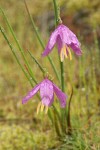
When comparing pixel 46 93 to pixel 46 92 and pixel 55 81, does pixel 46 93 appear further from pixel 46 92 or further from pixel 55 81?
pixel 55 81

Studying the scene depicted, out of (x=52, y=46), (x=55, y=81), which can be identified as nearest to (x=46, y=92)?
(x=52, y=46)

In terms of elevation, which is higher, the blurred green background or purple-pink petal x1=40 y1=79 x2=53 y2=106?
the blurred green background

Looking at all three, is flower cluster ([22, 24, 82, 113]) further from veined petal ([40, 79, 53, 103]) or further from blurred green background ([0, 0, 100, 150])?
blurred green background ([0, 0, 100, 150])

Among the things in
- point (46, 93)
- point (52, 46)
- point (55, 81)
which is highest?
point (55, 81)

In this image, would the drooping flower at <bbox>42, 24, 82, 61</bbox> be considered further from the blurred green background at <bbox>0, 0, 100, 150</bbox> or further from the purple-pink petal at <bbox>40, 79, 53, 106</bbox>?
the blurred green background at <bbox>0, 0, 100, 150</bbox>

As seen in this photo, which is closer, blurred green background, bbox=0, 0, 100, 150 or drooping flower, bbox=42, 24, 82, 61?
drooping flower, bbox=42, 24, 82, 61

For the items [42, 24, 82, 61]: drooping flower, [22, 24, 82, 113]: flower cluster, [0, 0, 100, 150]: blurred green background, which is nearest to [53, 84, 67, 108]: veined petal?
[22, 24, 82, 113]: flower cluster

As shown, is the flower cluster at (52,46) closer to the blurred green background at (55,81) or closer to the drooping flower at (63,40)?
the drooping flower at (63,40)

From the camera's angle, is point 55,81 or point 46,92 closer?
point 46,92

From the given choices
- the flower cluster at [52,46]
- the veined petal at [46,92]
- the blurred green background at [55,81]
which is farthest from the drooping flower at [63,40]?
the blurred green background at [55,81]
